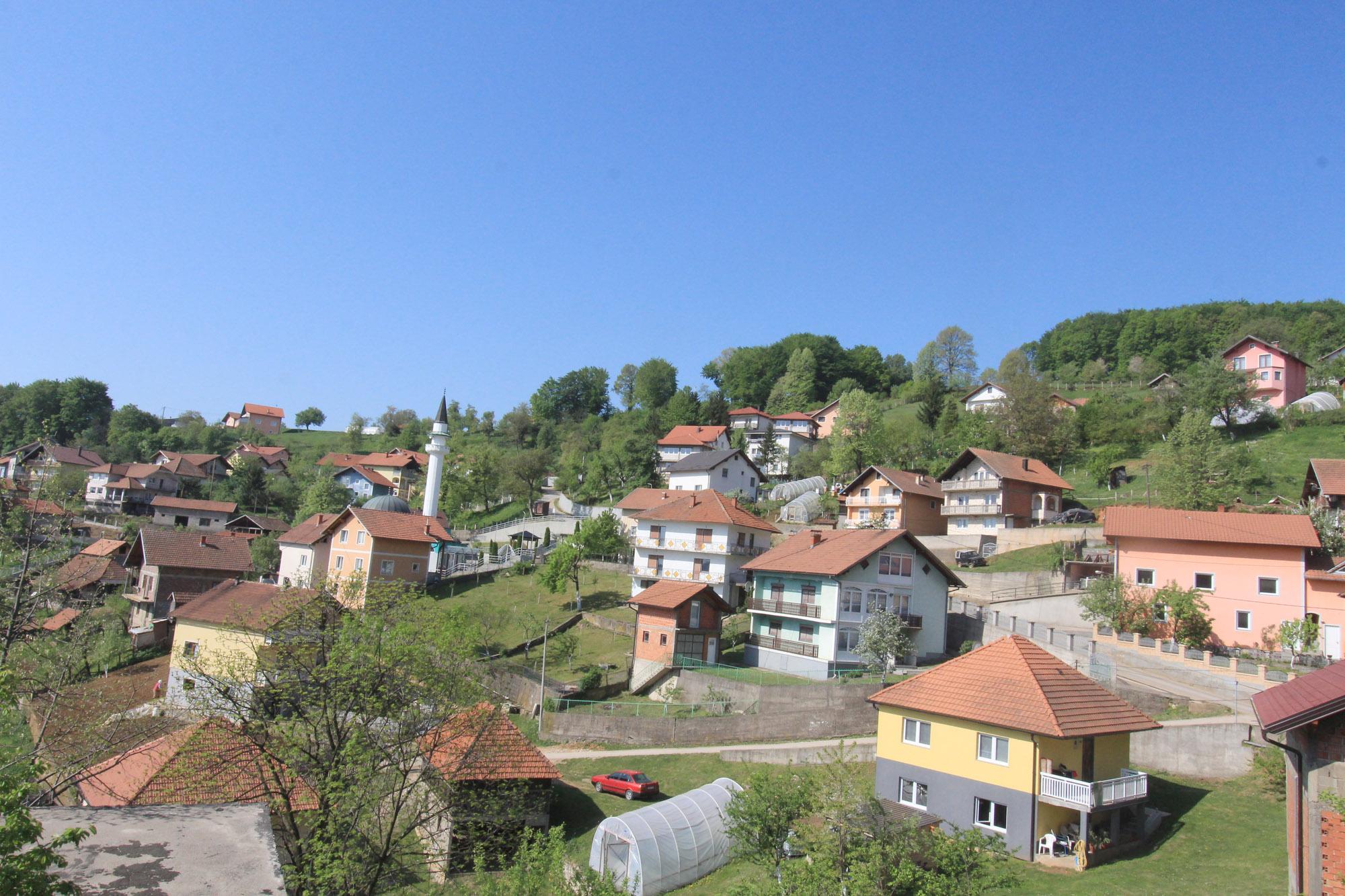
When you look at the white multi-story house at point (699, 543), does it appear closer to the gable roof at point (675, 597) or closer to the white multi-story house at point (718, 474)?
the gable roof at point (675, 597)

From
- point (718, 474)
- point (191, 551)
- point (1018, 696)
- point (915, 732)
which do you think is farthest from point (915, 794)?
point (191, 551)

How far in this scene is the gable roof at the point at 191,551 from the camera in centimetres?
6019

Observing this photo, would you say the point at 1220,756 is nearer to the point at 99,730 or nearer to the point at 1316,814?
the point at 1316,814

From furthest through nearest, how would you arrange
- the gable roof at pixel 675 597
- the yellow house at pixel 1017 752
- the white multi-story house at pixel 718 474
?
the white multi-story house at pixel 718 474
the gable roof at pixel 675 597
the yellow house at pixel 1017 752

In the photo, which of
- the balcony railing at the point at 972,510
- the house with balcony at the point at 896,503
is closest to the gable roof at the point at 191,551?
the house with balcony at the point at 896,503

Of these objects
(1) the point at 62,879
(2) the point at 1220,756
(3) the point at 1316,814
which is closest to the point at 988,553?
(2) the point at 1220,756

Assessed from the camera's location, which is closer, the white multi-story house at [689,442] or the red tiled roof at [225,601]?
the red tiled roof at [225,601]

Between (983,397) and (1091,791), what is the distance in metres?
73.9

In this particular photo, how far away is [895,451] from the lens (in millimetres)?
76250

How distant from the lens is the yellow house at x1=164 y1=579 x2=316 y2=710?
17.9m

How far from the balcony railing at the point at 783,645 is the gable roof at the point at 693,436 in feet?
177

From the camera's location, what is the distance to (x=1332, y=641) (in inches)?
1350

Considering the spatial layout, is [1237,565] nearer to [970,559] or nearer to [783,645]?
[970,559]

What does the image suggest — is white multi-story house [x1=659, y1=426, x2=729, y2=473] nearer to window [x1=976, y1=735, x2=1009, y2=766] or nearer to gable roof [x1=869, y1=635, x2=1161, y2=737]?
gable roof [x1=869, y1=635, x2=1161, y2=737]
